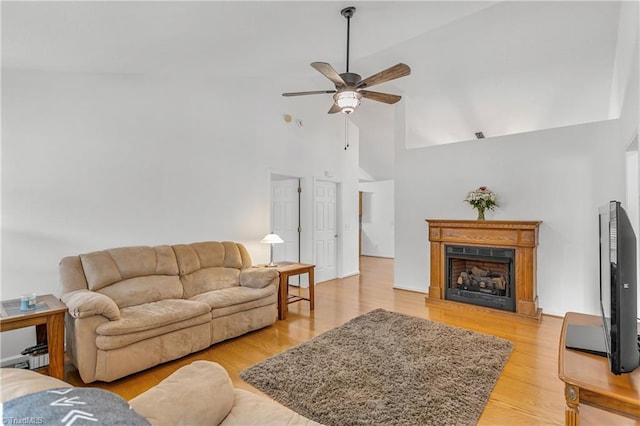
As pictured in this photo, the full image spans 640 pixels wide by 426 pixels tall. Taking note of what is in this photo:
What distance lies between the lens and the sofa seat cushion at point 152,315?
8.27 feet

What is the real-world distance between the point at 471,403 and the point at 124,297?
3138mm

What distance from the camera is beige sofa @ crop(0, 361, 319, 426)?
0.98 m

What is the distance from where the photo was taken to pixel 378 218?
31.7ft

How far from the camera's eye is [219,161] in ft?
14.7

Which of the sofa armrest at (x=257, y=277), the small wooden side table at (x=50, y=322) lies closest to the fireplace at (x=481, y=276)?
the sofa armrest at (x=257, y=277)

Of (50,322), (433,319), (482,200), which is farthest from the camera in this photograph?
(482,200)

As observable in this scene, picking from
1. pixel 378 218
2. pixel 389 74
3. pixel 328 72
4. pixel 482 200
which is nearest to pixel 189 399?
pixel 328 72

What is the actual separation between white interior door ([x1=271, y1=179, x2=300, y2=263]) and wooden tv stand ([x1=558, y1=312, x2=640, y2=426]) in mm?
4600

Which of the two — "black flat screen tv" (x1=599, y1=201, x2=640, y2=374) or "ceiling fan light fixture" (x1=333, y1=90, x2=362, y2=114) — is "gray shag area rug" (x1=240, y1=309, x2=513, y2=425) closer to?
"black flat screen tv" (x1=599, y1=201, x2=640, y2=374)

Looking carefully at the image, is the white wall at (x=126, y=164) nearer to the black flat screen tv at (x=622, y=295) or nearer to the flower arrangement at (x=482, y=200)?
the flower arrangement at (x=482, y=200)

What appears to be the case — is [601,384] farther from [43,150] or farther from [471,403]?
[43,150]

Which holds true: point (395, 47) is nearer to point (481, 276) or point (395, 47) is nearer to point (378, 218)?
point (481, 276)

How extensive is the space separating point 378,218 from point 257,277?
21.0 feet

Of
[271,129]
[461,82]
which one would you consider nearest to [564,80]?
[461,82]
